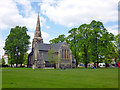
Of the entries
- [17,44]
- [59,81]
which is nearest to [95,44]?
[17,44]

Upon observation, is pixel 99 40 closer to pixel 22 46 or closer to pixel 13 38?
pixel 22 46

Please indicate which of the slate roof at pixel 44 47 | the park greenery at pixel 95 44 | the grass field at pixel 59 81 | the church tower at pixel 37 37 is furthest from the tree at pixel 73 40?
the grass field at pixel 59 81

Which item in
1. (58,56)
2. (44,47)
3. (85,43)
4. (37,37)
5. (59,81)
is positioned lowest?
(59,81)

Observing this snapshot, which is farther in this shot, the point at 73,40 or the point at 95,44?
the point at 73,40

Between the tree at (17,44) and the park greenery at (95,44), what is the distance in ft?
75.9

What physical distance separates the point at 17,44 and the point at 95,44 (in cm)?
3505

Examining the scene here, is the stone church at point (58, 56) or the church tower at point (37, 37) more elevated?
the church tower at point (37, 37)

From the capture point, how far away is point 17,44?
72562 millimetres

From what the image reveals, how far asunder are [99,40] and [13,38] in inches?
1567

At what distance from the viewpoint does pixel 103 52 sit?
6475cm

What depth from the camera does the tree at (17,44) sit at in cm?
7231

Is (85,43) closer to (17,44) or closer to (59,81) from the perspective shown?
(17,44)

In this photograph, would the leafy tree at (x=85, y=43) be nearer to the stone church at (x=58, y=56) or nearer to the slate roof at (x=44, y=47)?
the stone church at (x=58, y=56)

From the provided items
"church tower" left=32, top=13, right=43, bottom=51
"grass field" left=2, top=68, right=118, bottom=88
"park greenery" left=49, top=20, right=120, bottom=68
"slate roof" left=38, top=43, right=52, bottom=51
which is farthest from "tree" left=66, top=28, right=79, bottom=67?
"grass field" left=2, top=68, right=118, bottom=88
